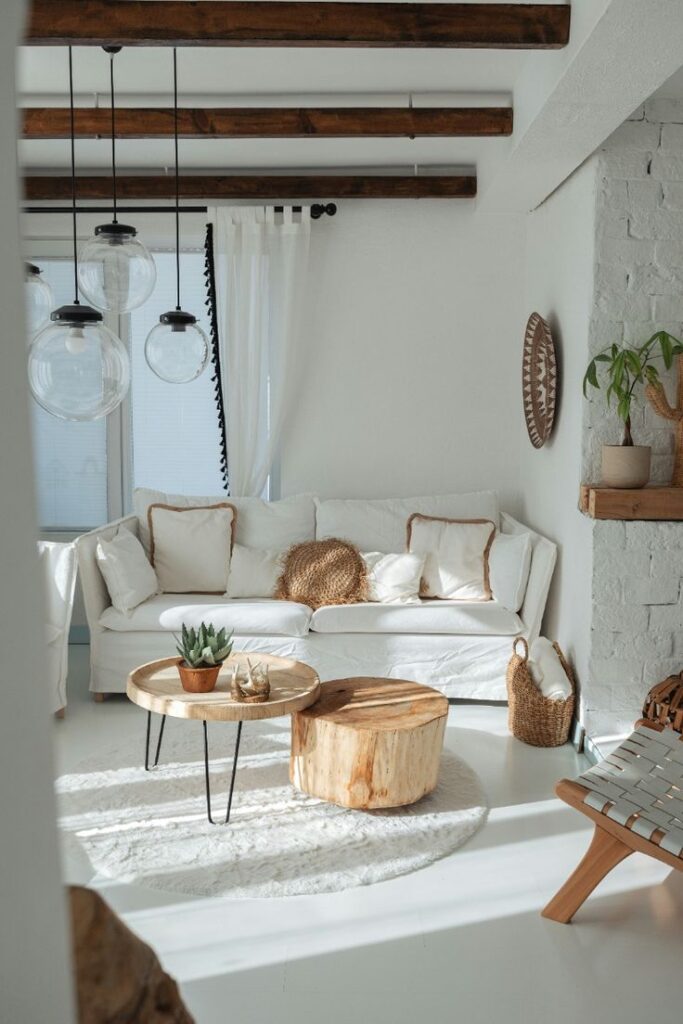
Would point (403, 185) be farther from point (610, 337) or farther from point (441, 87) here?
point (610, 337)

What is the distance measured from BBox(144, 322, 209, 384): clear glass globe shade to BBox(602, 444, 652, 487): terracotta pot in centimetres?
180

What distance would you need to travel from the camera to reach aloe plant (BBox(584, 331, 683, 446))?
375cm

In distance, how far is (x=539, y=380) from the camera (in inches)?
193

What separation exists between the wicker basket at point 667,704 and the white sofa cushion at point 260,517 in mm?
2237

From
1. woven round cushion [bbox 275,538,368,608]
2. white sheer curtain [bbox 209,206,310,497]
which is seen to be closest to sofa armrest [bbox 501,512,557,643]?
woven round cushion [bbox 275,538,368,608]

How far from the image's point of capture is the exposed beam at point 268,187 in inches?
209

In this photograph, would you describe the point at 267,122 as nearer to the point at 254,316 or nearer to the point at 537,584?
the point at 254,316

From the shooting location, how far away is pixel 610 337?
A: 13.0ft

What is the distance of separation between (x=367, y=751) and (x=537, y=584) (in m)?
1.62

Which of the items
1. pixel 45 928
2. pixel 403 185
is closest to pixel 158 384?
pixel 403 185

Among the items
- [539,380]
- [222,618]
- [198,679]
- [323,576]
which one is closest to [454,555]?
[323,576]

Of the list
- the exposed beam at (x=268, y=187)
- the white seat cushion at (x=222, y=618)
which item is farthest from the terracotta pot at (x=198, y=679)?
the exposed beam at (x=268, y=187)

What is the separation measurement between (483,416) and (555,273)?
3.92 ft

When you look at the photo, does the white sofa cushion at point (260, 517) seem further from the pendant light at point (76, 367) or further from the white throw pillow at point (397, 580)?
the pendant light at point (76, 367)
